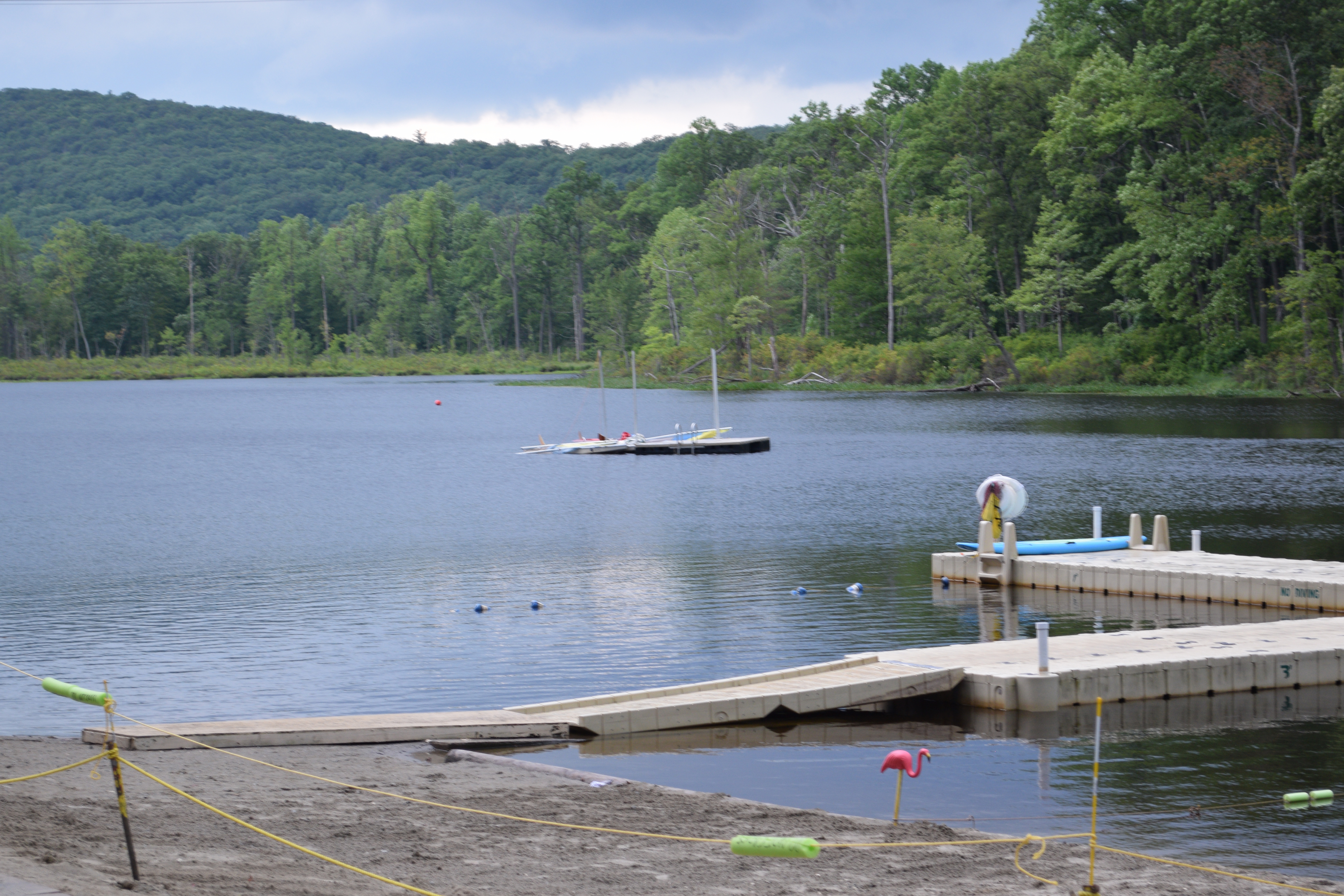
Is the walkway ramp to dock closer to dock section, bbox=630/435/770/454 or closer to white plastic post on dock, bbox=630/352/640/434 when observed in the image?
dock section, bbox=630/435/770/454

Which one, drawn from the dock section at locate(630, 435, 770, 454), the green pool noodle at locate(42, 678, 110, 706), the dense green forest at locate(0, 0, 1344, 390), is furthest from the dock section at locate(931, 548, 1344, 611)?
the dense green forest at locate(0, 0, 1344, 390)

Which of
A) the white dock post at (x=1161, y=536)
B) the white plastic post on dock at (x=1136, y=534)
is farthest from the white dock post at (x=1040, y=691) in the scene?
the white plastic post on dock at (x=1136, y=534)

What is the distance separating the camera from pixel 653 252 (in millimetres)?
119625

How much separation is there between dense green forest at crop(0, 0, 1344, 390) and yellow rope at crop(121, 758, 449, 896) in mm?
60037

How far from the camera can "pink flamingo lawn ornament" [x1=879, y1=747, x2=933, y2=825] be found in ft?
33.9

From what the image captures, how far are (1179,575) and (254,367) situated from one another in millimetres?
150361

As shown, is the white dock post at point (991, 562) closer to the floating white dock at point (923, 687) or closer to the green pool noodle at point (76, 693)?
the floating white dock at point (923, 687)

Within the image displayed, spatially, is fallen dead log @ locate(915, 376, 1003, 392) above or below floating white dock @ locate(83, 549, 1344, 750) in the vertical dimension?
above

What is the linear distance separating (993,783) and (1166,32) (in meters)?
69.0

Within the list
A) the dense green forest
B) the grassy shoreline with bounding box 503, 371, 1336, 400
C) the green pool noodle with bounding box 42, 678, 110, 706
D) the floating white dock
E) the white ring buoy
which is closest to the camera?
the green pool noodle with bounding box 42, 678, 110, 706

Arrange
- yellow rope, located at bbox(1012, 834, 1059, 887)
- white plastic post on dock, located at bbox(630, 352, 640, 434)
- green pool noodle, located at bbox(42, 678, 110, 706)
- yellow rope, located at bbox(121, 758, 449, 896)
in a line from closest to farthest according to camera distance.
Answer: green pool noodle, located at bbox(42, 678, 110, 706) → yellow rope, located at bbox(121, 758, 449, 896) → yellow rope, located at bbox(1012, 834, 1059, 887) → white plastic post on dock, located at bbox(630, 352, 640, 434)

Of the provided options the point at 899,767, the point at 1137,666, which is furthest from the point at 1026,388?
the point at 899,767

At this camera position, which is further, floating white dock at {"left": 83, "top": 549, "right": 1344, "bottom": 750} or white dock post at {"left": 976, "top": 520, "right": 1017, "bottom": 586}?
white dock post at {"left": 976, "top": 520, "right": 1017, "bottom": 586}

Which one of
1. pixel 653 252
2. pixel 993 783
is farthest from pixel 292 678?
pixel 653 252
